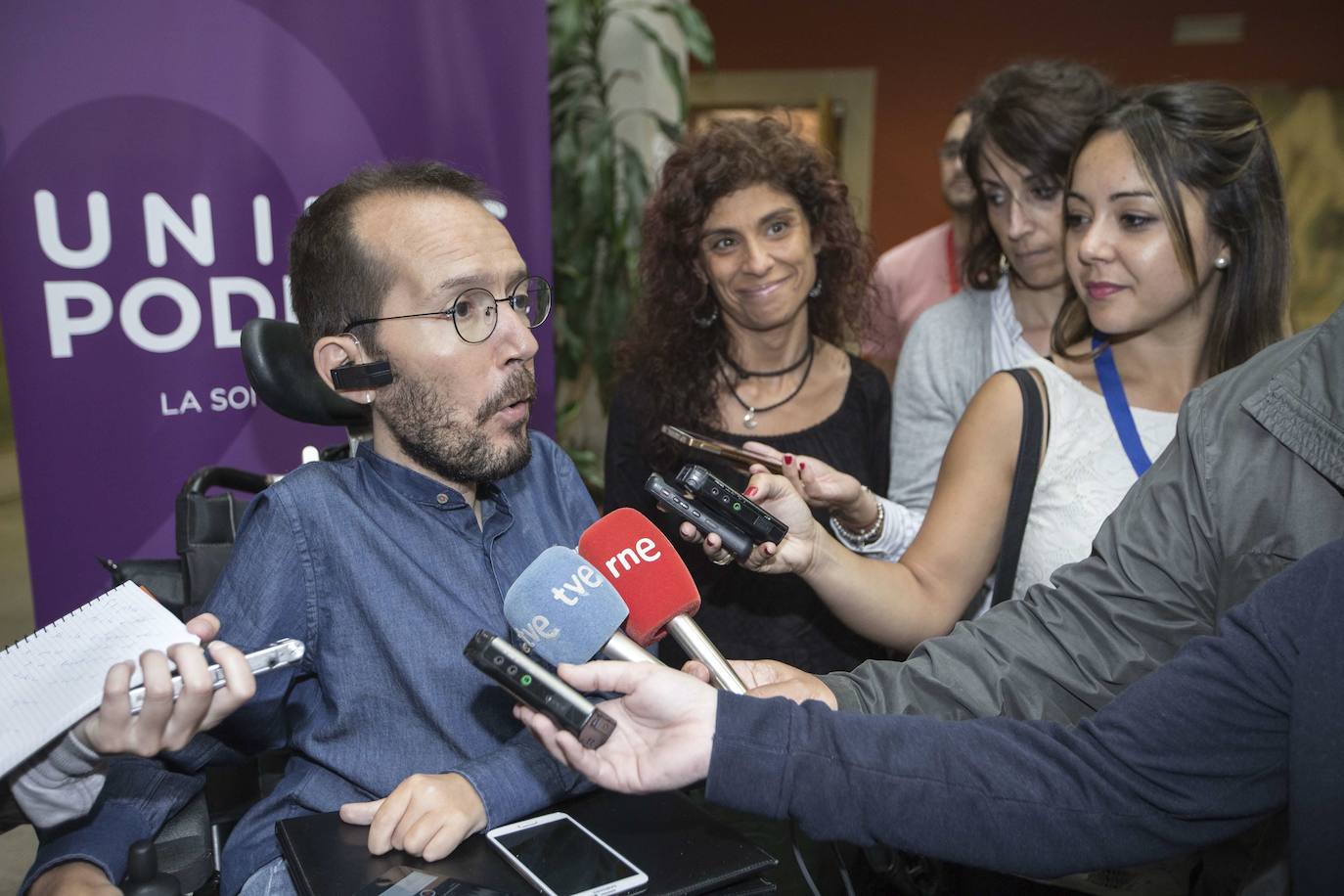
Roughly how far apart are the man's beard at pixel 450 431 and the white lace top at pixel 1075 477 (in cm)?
95

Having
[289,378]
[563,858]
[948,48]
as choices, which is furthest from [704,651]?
[948,48]

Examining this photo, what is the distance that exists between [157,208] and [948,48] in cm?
547

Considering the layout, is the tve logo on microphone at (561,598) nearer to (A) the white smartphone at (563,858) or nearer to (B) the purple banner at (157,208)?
(A) the white smartphone at (563,858)

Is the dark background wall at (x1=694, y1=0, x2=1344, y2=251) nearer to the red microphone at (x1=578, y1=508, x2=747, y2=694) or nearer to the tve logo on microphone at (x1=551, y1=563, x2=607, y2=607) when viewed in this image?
the red microphone at (x1=578, y1=508, x2=747, y2=694)

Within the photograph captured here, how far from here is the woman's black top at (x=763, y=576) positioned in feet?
7.52

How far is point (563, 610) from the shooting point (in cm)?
116

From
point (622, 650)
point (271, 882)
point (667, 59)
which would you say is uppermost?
point (667, 59)

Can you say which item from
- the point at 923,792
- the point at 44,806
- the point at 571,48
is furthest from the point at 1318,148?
the point at 44,806

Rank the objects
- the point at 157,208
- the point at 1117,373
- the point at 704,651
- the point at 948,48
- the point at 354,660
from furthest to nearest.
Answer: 1. the point at 948,48
2. the point at 157,208
3. the point at 1117,373
4. the point at 354,660
5. the point at 704,651

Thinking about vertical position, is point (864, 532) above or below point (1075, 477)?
below

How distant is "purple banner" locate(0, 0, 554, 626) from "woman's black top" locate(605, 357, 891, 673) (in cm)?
100

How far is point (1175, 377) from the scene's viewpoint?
75.2 inches

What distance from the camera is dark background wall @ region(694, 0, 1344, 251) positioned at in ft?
20.4

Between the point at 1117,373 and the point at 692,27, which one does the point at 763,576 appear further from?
the point at 692,27
